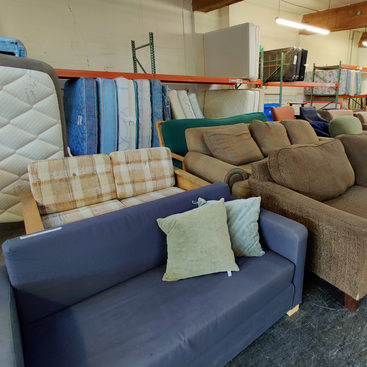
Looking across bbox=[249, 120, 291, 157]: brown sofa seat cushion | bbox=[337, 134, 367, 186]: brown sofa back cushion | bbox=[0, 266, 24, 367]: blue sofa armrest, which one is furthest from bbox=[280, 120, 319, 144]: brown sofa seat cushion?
bbox=[0, 266, 24, 367]: blue sofa armrest

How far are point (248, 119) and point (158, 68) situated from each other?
1938mm

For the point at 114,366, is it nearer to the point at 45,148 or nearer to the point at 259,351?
the point at 259,351

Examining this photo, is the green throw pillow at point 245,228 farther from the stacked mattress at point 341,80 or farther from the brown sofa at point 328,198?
the stacked mattress at point 341,80

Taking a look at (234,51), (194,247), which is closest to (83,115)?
(194,247)

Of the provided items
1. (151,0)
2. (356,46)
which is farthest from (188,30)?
(356,46)

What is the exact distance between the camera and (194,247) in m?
1.08

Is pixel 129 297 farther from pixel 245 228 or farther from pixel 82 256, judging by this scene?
pixel 245 228

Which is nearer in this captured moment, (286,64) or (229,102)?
(229,102)

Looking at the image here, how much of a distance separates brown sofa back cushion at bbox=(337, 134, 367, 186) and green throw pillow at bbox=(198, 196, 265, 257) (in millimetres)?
1151

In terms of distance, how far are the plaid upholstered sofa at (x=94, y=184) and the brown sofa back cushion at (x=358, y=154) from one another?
1170 millimetres

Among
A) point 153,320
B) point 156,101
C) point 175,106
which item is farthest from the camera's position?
point 175,106

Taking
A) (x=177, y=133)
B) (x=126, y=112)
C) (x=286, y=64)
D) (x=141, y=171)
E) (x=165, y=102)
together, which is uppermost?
(x=286, y=64)

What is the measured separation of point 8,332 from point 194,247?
67 centimetres

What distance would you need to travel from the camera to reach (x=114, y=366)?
0.75 metres
